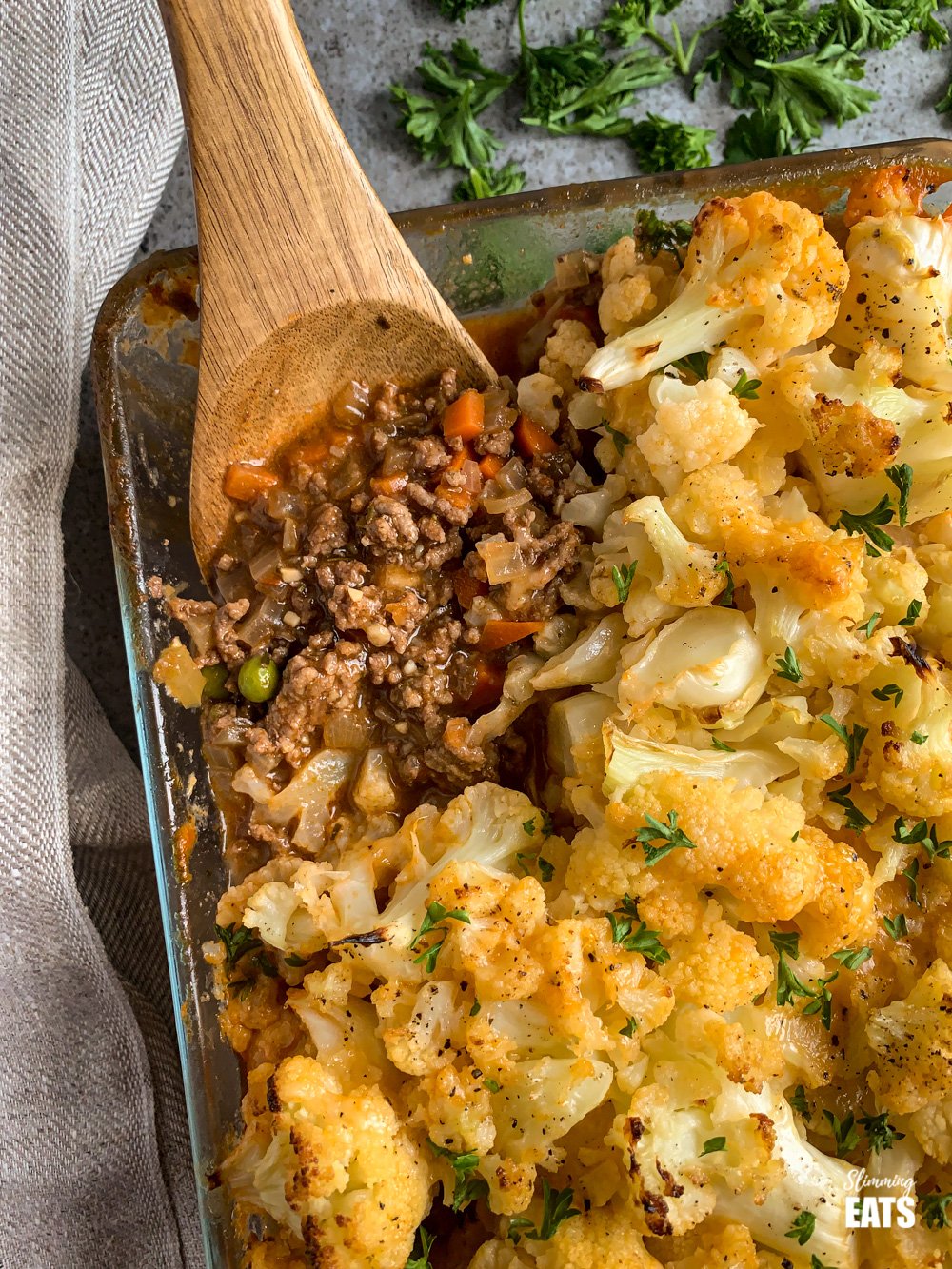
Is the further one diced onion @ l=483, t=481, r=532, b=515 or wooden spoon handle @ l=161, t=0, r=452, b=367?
diced onion @ l=483, t=481, r=532, b=515

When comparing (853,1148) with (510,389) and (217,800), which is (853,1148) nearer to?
(217,800)

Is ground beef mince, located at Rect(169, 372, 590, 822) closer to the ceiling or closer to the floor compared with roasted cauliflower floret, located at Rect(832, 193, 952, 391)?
closer to the floor

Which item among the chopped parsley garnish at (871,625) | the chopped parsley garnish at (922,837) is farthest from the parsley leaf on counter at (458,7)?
the chopped parsley garnish at (922,837)

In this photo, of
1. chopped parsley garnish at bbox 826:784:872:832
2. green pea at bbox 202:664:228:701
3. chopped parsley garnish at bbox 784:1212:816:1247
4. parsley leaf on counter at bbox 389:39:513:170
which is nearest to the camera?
chopped parsley garnish at bbox 784:1212:816:1247

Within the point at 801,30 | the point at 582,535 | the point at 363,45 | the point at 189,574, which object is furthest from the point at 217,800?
the point at 801,30

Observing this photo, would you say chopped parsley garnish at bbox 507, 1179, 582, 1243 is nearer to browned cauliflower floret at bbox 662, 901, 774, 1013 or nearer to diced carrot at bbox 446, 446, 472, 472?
browned cauliflower floret at bbox 662, 901, 774, 1013

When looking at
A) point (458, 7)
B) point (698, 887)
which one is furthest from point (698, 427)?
point (458, 7)

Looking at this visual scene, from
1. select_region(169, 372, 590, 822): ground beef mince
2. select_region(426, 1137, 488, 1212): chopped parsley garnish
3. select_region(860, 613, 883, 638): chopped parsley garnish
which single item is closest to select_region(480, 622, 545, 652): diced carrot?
select_region(169, 372, 590, 822): ground beef mince
